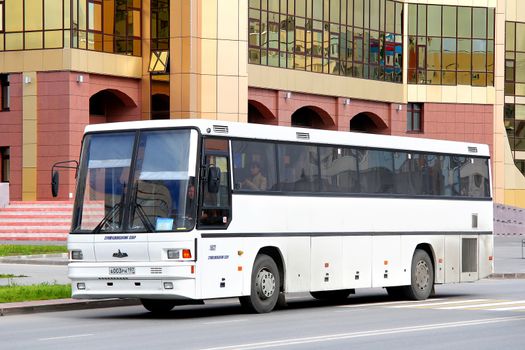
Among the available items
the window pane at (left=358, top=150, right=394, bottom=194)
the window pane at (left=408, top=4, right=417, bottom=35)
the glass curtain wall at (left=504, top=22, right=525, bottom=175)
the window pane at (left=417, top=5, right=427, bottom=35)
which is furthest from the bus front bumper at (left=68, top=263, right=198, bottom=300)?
the glass curtain wall at (left=504, top=22, right=525, bottom=175)

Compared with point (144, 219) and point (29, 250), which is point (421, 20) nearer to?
point (29, 250)

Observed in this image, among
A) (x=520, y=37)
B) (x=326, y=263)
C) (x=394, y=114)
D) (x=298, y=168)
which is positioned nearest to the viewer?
(x=298, y=168)

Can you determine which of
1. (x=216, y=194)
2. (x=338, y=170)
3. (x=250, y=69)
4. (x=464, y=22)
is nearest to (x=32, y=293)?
(x=216, y=194)

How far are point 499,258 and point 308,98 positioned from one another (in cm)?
2391

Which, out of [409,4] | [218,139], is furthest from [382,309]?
[409,4]

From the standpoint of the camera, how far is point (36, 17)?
201 feet

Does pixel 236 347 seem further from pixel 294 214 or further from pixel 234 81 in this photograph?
pixel 234 81

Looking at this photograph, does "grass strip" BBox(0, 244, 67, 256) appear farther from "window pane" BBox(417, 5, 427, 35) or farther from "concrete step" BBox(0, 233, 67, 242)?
"window pane" BBox(417, 5, 427, 35)

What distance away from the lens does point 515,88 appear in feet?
297

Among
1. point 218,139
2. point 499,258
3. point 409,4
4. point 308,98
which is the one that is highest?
point 409,4

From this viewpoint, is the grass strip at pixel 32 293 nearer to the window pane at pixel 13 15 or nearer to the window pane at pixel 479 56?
the window pane at pixel 13 15

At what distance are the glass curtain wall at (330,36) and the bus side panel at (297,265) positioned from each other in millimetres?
42258

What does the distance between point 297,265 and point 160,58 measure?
40.1 metres

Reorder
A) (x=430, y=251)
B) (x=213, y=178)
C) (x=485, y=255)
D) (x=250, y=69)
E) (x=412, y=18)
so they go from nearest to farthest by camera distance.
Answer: (x=213, y=178) < (x=430, y=251) < (x=485, y=255) < (x=250, y=69) < (x=412, y=18)
